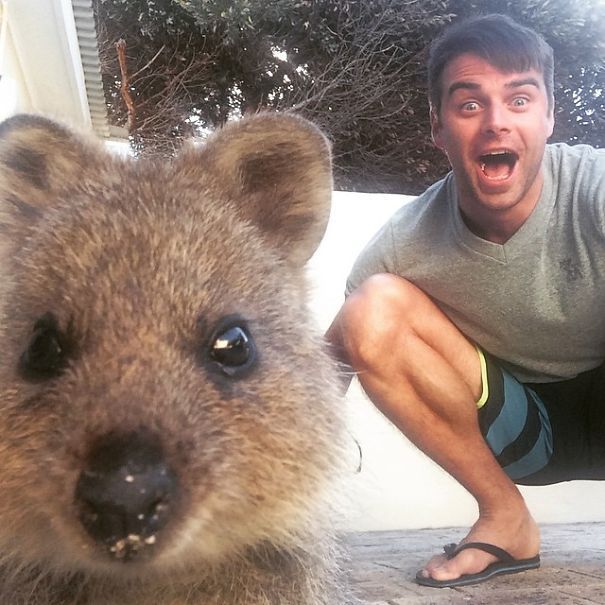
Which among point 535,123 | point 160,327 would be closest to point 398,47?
point 535,123

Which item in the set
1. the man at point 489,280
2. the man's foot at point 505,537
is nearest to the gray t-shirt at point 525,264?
the man at point 489,280

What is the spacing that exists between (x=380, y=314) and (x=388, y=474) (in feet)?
1.07

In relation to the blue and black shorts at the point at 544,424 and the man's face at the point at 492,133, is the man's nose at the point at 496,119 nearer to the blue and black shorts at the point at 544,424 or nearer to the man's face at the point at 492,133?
the man's face at the point at 492,133

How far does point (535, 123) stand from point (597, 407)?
63 centimetres

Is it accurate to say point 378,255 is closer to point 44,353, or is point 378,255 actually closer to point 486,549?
point 486,549

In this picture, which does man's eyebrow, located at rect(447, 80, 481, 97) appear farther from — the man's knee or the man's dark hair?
the man's knee

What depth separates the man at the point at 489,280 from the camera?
5.06ft

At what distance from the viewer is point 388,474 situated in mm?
1449

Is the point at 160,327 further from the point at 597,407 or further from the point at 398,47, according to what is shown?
the point at 597,407

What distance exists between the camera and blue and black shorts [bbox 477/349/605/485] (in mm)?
1596

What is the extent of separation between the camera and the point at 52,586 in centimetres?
85

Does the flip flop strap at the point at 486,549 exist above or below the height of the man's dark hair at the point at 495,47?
below

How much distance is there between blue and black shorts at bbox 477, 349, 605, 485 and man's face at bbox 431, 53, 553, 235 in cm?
34

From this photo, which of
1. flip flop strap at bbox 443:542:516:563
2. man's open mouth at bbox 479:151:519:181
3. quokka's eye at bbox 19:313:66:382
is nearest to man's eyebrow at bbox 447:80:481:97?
man's open mouth at bbox 479:151:519:181
